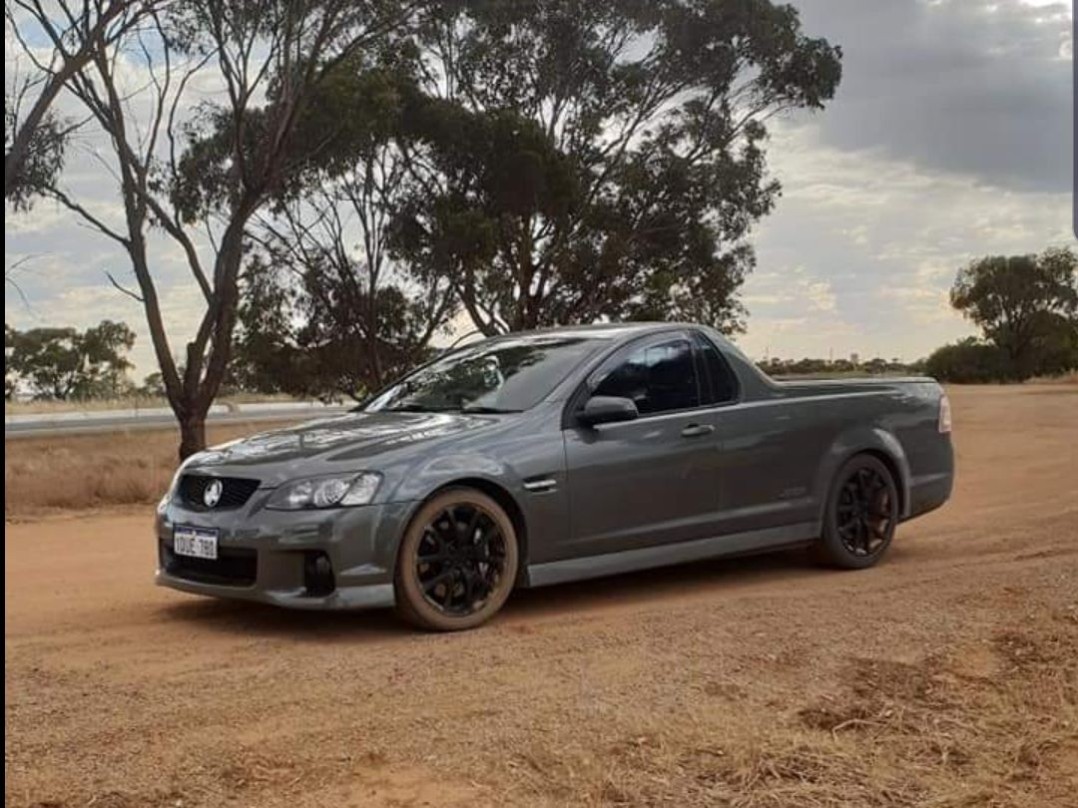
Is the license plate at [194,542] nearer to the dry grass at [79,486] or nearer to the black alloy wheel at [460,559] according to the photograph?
the black alloy wheel at [460,559]

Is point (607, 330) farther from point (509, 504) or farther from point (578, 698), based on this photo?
point (578, 698)

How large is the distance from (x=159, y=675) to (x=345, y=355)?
70.9 ft

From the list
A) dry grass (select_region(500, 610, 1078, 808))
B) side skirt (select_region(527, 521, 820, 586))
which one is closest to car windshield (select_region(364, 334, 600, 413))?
side skirt (select_region(527, 521, 820, 586))

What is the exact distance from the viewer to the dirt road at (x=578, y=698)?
444cm

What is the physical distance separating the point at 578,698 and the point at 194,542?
2380 mm

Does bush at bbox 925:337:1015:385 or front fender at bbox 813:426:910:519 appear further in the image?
bush at bbox 925:337:1015:385

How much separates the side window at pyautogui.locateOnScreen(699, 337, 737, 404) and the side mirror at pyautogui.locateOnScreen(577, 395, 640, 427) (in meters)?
0.91

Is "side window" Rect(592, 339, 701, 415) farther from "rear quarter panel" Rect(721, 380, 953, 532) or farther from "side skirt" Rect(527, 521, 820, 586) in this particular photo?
"side skirt" Rect(527, 521, 820, 586)

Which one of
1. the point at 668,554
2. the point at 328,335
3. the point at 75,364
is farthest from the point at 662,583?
the point at 75,364

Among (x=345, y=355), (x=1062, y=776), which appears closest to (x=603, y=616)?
(x=1062, y=776)

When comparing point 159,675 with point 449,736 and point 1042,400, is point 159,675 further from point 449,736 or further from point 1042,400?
point 1042,400

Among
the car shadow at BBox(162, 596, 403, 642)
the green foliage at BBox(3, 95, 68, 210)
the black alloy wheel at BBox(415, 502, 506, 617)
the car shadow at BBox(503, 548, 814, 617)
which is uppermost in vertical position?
the green foliage at BBox(3, 95, 68, 210)

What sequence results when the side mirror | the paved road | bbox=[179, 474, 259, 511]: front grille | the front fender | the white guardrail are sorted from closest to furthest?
bbox=[179, 474, 259, 511]: front grille → the side mirror → the front fender → the paved road → the white guardrail

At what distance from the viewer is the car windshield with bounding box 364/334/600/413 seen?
24.6 ft
